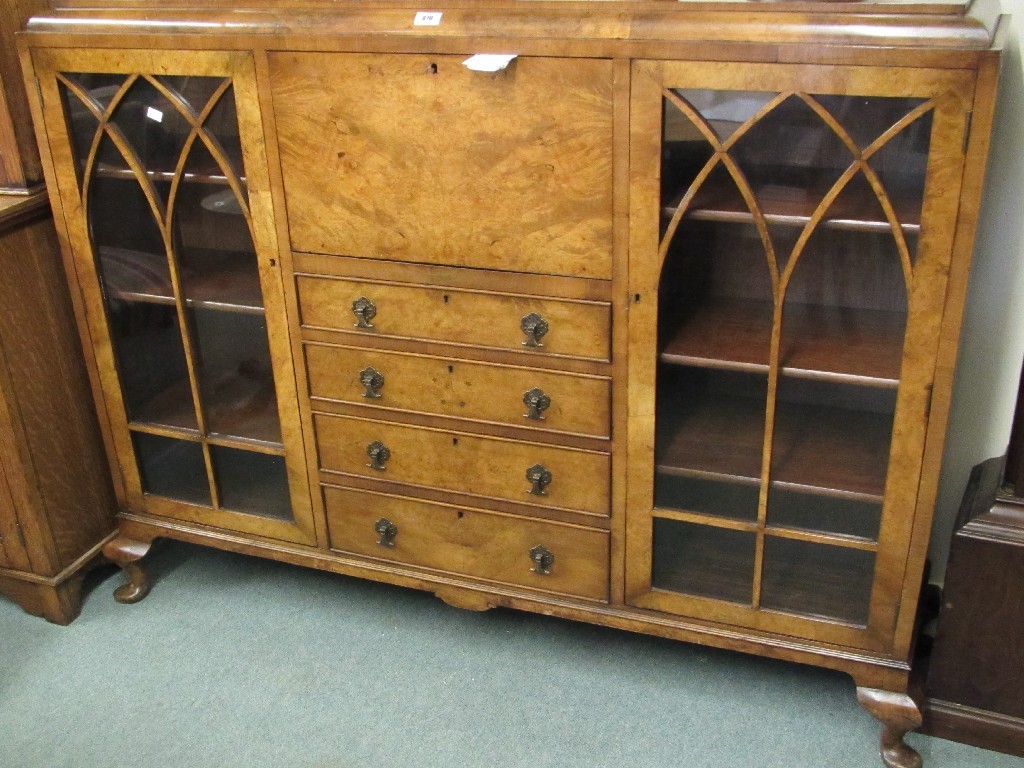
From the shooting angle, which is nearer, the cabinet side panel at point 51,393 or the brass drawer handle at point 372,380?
the brass drawer handle at point 372,380

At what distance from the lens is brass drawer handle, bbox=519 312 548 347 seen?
1565 millimetres

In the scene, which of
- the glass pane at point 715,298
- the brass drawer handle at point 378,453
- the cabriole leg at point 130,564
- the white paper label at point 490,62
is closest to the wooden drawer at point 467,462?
the brass drawer handle at point 378,453

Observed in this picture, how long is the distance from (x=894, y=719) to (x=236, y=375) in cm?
123

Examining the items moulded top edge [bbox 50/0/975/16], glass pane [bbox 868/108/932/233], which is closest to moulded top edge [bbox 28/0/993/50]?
moulded top edge [bbox 50/0/975/16]

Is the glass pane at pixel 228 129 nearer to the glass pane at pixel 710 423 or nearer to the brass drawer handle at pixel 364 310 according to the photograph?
the brass drawer handle at pixel 364 310

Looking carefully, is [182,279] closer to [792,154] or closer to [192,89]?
[192,89]

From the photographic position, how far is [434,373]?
168 cm

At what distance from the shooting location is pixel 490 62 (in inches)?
55.4

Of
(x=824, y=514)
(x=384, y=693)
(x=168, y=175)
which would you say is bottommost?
(x=384, y=693)

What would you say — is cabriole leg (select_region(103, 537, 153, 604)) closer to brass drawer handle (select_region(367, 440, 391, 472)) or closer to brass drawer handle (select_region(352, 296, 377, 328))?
brass drawer handle (select_region(367, 440, 391, 472))

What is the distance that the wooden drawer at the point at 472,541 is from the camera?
1731mm

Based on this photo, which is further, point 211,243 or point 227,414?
point 227,414

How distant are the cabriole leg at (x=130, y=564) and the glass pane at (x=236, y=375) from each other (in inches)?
12.7

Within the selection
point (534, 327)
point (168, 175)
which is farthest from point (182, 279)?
point (534, 327)
